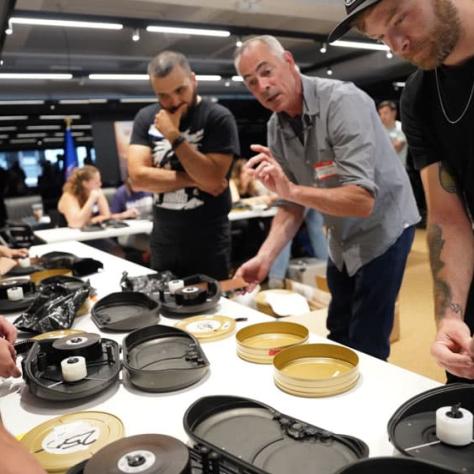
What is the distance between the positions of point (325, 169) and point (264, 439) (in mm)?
1102

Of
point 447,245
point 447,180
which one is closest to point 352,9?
point 447,180

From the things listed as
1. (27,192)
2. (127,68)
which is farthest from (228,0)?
(27,192)

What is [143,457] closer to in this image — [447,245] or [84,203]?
[447,245]

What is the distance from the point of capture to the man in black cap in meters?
1.05

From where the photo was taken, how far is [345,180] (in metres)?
1.58

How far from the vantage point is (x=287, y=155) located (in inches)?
75.4

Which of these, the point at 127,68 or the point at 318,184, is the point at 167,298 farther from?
the point at 127,68

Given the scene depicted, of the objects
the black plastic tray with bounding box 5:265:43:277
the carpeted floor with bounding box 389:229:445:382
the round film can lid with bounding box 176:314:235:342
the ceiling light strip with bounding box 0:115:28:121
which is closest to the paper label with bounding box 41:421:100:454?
the round film can lid with bounding box 176:314:235:342

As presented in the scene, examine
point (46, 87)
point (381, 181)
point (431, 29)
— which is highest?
point (46, 87)

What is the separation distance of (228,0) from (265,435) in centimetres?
581

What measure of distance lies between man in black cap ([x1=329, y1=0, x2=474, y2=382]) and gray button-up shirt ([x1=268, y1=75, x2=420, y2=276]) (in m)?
0.24

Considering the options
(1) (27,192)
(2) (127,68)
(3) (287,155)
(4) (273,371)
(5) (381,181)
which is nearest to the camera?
(4) (273,371)

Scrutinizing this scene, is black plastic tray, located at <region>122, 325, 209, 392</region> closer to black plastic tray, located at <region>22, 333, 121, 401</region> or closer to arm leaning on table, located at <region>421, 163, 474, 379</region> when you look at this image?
black plastic tray, located at <region>22, 333, 121, 401</region>

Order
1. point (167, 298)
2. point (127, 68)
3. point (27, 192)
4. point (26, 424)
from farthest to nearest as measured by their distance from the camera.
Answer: point (27, 192) → point (127, 68) → point (167, 298) → point (26, 424)
